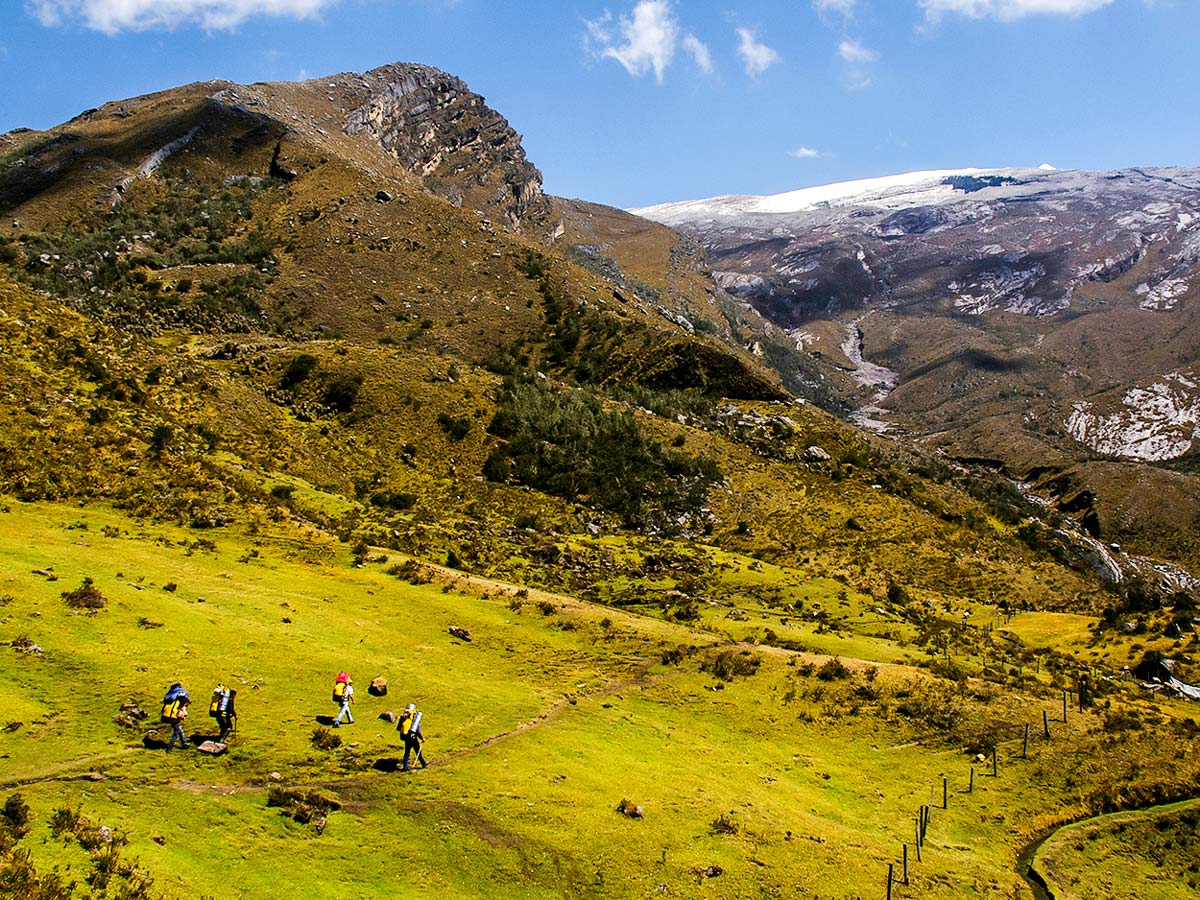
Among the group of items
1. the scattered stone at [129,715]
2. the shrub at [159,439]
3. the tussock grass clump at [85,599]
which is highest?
the shrub at [159,439]

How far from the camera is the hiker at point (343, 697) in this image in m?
18.3

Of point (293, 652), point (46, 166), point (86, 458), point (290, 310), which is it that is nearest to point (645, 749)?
point (293, 652)

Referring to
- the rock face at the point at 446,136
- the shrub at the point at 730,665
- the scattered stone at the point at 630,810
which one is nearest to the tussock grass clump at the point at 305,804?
the scattered stone at the point at 630,810

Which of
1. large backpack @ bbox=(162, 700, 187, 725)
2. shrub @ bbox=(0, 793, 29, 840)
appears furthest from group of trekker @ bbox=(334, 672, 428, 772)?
shrub @ bbox=(0, 793, 29, 840)

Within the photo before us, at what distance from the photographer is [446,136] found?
171 meters

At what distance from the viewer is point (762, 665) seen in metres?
28.1

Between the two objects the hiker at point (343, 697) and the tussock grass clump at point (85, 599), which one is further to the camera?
the tussock grass clump at point (85, 599)

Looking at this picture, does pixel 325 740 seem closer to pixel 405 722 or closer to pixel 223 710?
pixel 405 722

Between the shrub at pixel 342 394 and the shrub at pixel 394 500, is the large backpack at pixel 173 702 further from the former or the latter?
the shrub at pixel 342 394

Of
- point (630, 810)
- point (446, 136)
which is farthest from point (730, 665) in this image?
point (446, 136)

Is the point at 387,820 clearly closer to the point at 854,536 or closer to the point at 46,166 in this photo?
the point at 854,536

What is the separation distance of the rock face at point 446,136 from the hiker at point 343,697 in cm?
14599

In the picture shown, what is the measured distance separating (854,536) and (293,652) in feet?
148

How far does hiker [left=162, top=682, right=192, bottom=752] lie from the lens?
1544 cm
